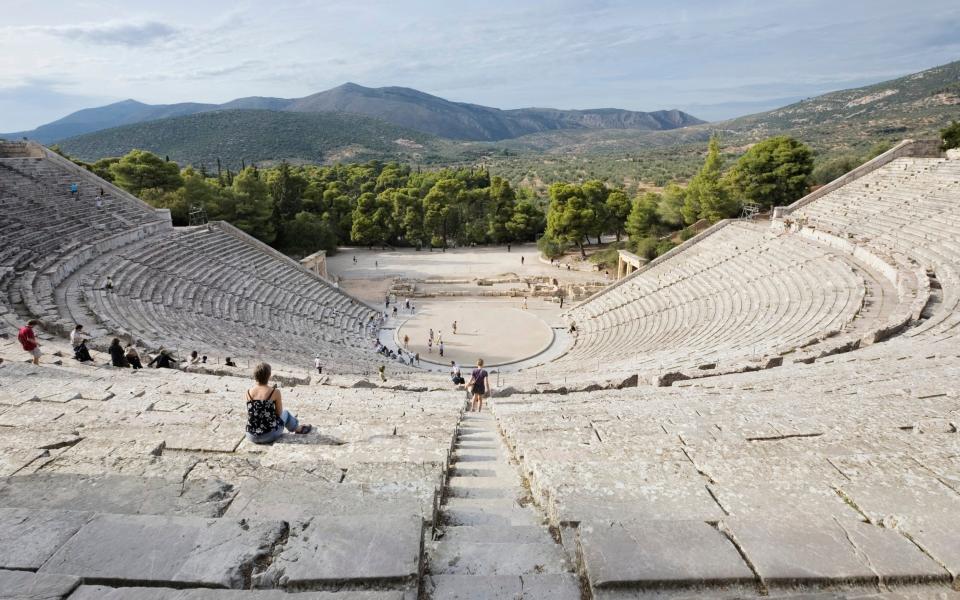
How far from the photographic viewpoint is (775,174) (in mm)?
30578

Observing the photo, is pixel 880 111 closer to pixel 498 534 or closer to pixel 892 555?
pixel 892 555

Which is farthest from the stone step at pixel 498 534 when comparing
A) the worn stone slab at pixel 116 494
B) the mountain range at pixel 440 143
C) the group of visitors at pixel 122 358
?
the mountain range at pixel 440 143

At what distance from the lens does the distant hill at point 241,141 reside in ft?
325

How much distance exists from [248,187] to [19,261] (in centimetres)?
2053

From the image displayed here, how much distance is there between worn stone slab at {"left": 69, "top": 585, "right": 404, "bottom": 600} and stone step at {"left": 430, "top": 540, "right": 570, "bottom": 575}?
→ 48 cm

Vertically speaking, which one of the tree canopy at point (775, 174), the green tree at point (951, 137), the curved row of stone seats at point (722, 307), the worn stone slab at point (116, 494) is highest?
the green tree at point (951, 137)

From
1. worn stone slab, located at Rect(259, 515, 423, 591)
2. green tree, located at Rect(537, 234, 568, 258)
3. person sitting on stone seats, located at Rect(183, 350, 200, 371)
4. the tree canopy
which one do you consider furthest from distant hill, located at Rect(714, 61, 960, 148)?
worn stone slab, located at Rect(259, 515, 423, 591)

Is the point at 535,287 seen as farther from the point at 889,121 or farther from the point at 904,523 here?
the point at 889,121

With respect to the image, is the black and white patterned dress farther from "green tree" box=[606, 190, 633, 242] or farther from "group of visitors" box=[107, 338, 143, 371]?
"green tree" box=[606, 190, 633, 242]

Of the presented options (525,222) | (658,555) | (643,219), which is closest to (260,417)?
(658,555)

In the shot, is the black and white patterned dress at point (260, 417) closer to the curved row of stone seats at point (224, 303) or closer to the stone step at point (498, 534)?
the stone step at point (498, 534)

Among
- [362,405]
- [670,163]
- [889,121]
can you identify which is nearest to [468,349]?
[362,405]

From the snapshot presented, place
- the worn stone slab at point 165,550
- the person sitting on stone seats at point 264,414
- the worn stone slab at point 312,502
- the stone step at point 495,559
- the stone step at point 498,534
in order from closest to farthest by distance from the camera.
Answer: the worn stone slab at point 165,550, the stone step at point 495,559, the stone step at point 498,534, the worn stone slab at point 312,502, the person sitting on stone seats at point 264,414

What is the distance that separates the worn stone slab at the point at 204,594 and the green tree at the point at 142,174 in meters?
33.6
